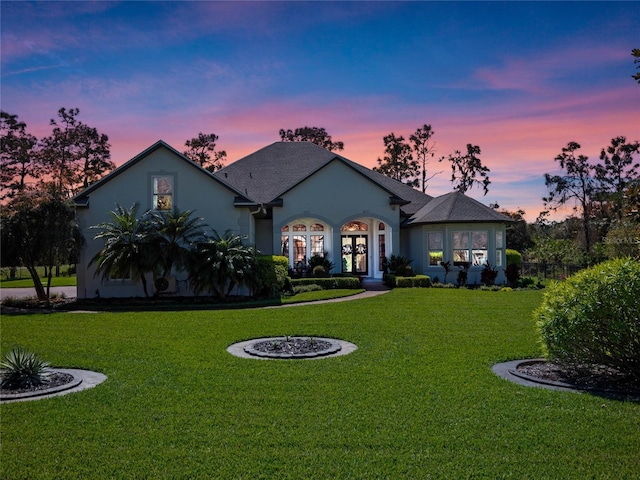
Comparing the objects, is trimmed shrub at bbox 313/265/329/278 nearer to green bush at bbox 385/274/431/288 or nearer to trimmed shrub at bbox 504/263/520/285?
green bush at bbox 385/274/431/288

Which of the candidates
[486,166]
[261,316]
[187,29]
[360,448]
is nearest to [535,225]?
[486,166]

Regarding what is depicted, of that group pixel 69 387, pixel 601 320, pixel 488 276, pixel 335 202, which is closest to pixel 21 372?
pixel 69 387

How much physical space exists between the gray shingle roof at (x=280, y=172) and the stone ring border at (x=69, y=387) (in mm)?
16980

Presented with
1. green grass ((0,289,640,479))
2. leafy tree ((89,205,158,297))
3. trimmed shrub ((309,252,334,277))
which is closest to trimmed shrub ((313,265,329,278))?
trimmed shrub ((309,252,334,277))

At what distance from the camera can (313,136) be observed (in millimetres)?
49781

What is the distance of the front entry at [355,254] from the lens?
2747 centimetres

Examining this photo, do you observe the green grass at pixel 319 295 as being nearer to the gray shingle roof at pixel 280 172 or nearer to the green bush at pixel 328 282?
the green bush at pixel 328 282

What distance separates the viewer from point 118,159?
48.8 meters

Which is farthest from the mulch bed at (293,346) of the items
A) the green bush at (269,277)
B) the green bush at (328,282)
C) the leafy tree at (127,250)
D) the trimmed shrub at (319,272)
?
the trimmed shrub at (319,272)

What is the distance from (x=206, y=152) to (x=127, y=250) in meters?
31.2

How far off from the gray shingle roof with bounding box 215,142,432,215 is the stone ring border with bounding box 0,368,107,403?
668 inches

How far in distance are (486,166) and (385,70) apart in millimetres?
32667

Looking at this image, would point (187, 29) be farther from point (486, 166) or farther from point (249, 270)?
point (486, 166)

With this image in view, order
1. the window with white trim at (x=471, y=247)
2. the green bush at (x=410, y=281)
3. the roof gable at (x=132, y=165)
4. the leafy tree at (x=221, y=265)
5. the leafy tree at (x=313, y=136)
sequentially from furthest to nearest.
A: the leafy tree at (x=313, y=136)
the window with white trim at (x=471, y=247)
the green bush at (x=410, y=281)
the roof gable at (x=132, y=165)
the leafy tree at (x=221, y=265)
